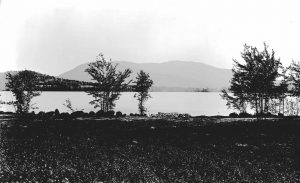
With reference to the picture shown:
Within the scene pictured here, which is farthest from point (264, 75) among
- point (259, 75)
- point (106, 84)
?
point (106, 84)

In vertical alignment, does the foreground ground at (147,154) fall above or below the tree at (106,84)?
below

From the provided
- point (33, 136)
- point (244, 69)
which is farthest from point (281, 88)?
point (33, 136)

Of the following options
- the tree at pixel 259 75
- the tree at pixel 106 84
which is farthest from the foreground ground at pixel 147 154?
the tree at pixel 106 84

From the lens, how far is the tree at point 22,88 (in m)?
43.4

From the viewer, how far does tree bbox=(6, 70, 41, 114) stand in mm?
43375

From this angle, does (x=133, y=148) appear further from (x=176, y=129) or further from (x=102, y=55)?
(x=102, y=55)

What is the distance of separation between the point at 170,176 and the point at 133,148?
5.95 meters

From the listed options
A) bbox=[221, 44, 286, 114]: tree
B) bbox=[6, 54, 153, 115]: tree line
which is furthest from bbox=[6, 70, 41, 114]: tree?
bbox=[221, 44, 286, 114]: tree

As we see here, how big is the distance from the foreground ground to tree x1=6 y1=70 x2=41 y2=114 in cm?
1716

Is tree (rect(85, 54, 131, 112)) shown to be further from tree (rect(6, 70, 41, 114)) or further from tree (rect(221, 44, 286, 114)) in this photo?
tree (rect(221, 44, 286, 114))

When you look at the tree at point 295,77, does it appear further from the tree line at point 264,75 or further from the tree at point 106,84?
the tree at point 106,84

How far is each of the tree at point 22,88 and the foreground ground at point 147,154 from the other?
1716cm

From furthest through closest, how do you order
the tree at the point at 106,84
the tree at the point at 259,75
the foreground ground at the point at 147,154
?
the tree at the point at 106,84, the tree at the point at 259,75, the foreground ground at the point at 147,154

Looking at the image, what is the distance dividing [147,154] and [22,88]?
3155 cm
